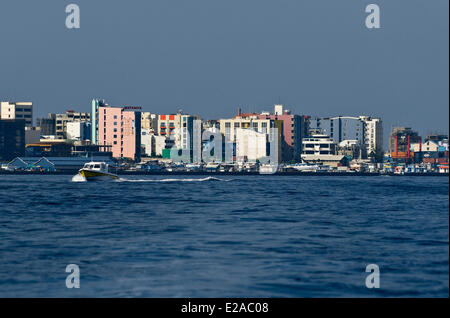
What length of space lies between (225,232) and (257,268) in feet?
41.3

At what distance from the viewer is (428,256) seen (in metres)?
30.3

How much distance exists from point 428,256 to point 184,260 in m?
8.90

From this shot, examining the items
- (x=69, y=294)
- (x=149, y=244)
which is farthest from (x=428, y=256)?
(x=69, y=294)

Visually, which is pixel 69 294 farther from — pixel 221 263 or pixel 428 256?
pixel 428 256

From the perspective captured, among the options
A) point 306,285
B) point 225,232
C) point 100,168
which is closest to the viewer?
point 306,285

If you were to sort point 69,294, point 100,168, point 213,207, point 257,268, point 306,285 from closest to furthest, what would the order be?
point 69,294 → point 306,285 → point 257,268 → point 213,207 → point 100,168

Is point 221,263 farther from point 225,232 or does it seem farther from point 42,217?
point 42,217

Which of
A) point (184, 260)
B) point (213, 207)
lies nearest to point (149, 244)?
point (184, 260)

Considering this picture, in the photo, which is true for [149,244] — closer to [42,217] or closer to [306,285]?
[306,285]

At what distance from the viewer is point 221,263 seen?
2859cm

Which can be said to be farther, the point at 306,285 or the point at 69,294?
the point at 306,285

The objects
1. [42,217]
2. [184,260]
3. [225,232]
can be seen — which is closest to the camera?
[184,260]
